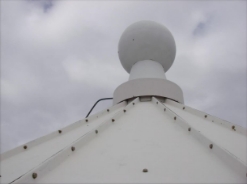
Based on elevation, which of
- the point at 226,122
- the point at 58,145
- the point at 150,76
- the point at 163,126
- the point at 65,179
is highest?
the point at 150,76

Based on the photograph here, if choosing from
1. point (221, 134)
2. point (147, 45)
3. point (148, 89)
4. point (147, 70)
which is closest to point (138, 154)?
point (221, 134)

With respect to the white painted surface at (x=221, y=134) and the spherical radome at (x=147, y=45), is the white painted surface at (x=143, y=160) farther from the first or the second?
the spherical radome at (x=147, y=45)

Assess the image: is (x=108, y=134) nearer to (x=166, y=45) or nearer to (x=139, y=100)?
(x=139, y=100)

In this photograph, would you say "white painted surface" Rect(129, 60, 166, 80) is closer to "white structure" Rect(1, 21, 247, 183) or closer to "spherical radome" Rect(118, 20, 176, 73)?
"spherical radome" Rect(118, 20, 176, 73)

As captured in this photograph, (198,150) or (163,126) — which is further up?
(163,126)

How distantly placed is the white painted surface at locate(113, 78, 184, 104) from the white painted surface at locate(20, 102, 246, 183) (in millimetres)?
1792

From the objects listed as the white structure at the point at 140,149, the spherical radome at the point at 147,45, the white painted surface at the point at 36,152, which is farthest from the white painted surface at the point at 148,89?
the spherical radome at the point at 147,45

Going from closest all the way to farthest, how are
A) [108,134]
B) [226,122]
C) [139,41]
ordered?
1. [108,134]
2. [226,122]
3. [139,41]

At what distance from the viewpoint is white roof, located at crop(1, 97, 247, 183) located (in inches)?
75.9

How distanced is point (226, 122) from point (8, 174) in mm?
3467

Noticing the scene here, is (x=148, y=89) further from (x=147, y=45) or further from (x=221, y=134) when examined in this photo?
(x=221, y=134)

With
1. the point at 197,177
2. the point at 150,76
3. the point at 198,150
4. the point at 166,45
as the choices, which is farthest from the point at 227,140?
the point at 166,45

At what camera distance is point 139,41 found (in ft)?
20.0

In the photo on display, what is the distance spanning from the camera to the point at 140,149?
8.11 feet
